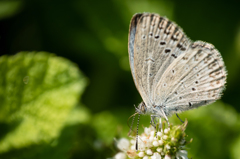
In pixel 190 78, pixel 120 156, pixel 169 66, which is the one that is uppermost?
pixel 169 66

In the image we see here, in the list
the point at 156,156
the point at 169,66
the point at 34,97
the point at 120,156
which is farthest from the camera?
the point at 169,66

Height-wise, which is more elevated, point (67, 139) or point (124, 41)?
point (124, 41)

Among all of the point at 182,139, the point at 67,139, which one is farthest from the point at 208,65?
the point at 67,139

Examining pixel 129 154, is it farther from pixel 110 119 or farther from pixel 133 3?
pixel 133 3

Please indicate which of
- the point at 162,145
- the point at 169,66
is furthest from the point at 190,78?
the point at 162,145

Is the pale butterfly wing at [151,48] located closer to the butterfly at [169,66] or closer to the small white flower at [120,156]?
the butterfly at [169,66]

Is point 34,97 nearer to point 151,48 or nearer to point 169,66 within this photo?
point 151,48
